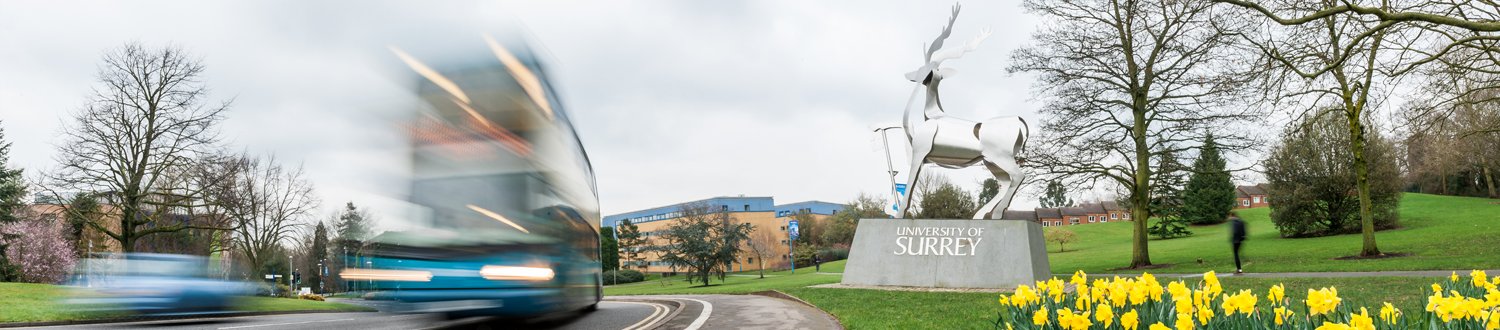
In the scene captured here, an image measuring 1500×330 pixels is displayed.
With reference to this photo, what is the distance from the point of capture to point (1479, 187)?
5631 cm

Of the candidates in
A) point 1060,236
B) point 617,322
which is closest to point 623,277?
point 1060,236

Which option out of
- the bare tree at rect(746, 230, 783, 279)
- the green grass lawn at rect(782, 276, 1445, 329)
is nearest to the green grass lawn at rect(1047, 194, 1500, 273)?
the green grass lawn at rect(782, 276, 1445, 329)

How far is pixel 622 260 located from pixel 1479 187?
67.4 meters

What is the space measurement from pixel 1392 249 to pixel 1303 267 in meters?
9.05

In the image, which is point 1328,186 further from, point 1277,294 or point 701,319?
point 1277,294

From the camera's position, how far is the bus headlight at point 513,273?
7.43 metres

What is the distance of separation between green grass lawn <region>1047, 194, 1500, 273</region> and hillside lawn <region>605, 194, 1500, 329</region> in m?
0.04

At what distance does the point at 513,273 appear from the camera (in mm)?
7602

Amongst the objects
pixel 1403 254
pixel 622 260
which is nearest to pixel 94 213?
pixel 1403 254

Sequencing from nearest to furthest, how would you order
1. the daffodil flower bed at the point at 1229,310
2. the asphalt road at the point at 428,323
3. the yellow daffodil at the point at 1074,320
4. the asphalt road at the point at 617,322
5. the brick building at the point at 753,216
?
1. the daffodil flower bed at the point at 1229,310
2. the yellow daffodil at the point at 1074,320
3. the asphalt road at the point at 428,323
4. the asphalt road at the point at 617,322
5. the brick building at the point at 753,216

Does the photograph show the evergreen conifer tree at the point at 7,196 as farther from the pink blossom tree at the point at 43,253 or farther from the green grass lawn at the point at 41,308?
the green grass lawn at the point at 41,308

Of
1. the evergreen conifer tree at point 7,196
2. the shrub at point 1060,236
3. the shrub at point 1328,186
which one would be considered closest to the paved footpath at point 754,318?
the evergreen conifer tree at point 7,196

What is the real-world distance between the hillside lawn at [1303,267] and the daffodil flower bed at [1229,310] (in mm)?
424

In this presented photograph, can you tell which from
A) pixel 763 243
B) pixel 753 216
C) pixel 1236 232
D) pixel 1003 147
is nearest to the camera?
pixel 1003 147
